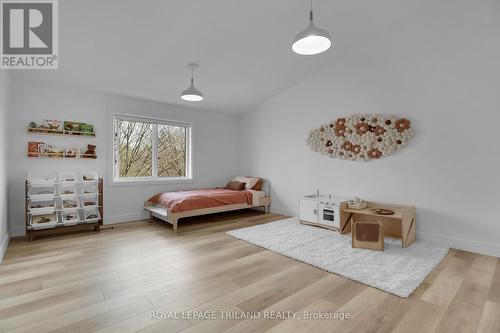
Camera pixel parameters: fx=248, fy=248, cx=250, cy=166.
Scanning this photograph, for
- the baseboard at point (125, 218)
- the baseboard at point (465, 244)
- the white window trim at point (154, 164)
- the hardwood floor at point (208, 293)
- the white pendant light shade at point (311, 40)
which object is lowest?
the hardwood floor at point (208, 293)

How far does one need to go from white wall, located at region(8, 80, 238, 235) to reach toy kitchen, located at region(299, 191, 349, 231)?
2407 mm

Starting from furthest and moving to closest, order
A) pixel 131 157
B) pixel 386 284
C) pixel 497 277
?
1. pixel 131 157
2. pixel 497 277
3. pixel 386 284

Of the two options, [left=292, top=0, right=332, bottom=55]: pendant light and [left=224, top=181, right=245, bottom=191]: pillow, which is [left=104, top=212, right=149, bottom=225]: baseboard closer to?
[left=224, top=181, right=245, bottom=191]: pillow

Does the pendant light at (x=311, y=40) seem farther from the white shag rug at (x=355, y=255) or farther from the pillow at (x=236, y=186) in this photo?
the pillow at (x=236, y=186)

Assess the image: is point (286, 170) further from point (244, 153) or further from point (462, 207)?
point (462, 207)

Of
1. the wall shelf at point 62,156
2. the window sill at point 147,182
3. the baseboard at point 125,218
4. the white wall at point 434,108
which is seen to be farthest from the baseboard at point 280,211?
the wall shelf at point 62,156

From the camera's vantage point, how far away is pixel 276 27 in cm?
331

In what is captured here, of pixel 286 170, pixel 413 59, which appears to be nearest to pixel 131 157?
Answer: pixel 286 170

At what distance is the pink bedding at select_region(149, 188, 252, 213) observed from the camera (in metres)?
4.06

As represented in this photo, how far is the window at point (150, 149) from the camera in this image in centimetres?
460

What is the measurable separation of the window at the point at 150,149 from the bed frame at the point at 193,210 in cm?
68

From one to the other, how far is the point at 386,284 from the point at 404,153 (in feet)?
7.11

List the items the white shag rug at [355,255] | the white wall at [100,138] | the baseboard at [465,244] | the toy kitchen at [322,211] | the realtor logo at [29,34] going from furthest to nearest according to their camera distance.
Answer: the toy kitchen at [322,211] → the white wall at [100,138] → the baseboard at [465,244] → the realtor logo at [29,34] → the white shag rug at [355,255]

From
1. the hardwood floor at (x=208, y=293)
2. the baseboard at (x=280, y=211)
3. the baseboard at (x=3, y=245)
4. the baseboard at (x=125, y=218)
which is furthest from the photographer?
the baseboard at (x=280, y=211)
